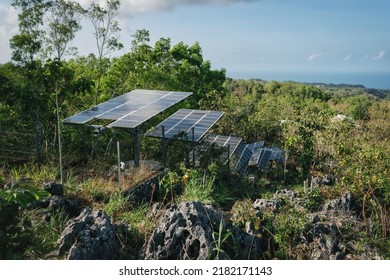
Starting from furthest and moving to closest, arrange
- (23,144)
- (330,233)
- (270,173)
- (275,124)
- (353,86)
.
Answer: (353,86) < (275,124) < (270,173) < (23,144) < (330,233)

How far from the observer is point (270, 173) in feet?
43.0

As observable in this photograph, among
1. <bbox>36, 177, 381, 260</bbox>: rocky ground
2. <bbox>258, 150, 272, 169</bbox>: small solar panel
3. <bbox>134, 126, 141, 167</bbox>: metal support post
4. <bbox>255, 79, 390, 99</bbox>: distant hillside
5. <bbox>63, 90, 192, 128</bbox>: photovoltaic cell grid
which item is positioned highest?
<bbox>255, 79, 390, 99</bbox>: distant hillside

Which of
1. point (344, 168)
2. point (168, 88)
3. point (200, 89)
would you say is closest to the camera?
point (344, 168)

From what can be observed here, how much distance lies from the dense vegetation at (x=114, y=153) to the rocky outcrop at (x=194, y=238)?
444 millimetres

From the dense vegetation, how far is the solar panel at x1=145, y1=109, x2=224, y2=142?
57 centimetres

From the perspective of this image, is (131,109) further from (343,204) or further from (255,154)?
(343,204)

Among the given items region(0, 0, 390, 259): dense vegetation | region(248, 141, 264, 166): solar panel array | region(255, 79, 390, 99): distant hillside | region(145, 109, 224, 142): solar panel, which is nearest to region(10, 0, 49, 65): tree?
region(0, 0, 390, 259): dense vegetation

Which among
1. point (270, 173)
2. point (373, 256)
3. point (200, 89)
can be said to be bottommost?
point (270, 173)

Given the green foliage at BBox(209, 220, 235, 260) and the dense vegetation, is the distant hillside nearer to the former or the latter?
the dense vegetation

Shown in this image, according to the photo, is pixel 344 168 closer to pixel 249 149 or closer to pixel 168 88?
pixel 249 149

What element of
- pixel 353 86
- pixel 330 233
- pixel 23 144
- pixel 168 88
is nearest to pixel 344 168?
pixel 330 233

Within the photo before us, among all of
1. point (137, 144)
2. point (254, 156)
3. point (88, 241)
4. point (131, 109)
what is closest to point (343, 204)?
point (88, 241)

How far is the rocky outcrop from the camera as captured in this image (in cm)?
439
